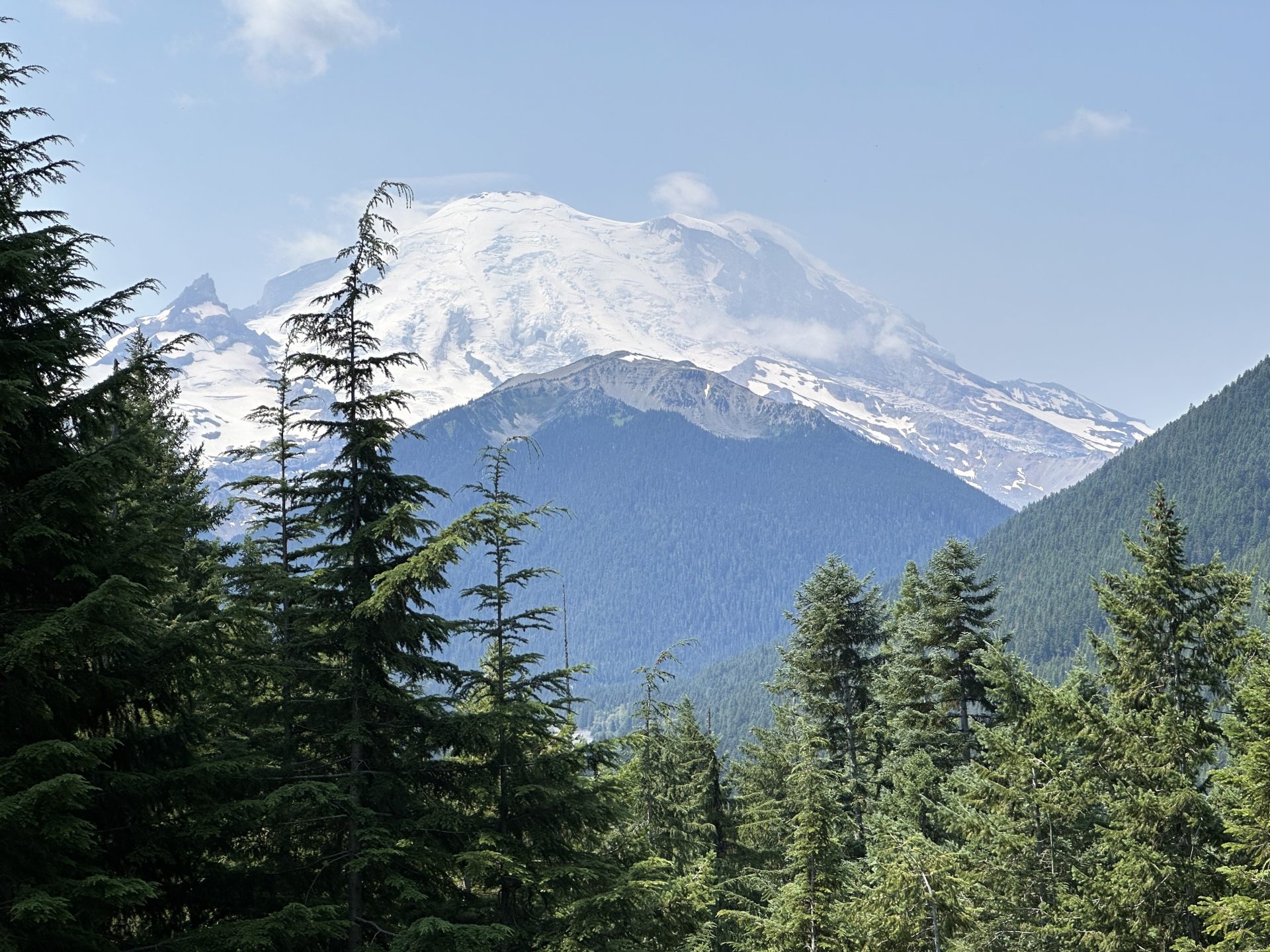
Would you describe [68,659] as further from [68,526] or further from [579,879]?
[579,879]

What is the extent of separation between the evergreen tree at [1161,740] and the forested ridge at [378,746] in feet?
0.21

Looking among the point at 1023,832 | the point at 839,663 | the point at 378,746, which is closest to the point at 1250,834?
the point at 1023,832

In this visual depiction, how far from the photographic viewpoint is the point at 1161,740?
1805 centimetres

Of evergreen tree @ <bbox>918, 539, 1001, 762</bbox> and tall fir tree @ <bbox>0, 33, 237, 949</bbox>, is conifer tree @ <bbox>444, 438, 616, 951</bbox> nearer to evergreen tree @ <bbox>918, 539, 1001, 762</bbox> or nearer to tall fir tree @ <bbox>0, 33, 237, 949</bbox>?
tall fir tree @ <bbox>0, 33, 237, 949</bbox>

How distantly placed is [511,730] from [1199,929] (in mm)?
13034

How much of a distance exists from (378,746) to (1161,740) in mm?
13550

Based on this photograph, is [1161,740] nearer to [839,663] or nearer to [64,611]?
[64,611]

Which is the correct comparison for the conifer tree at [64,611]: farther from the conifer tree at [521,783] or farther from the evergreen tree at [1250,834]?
the evergreen tree at [1250,834]

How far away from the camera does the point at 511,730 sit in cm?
1570

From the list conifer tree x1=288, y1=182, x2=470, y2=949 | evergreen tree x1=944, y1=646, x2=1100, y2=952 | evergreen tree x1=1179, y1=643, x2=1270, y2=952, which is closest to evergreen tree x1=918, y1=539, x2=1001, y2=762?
evergreen tree x1=944, y1=646, x2=1100, y2=952

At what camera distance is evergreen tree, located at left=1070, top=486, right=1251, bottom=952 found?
58.2 feet

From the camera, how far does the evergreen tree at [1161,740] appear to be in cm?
1773

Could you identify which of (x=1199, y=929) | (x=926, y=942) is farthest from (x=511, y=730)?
(x=1199, y=929)

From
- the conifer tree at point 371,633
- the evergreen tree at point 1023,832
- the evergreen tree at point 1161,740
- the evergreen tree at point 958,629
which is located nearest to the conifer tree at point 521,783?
the conifer tree at point 371,633
